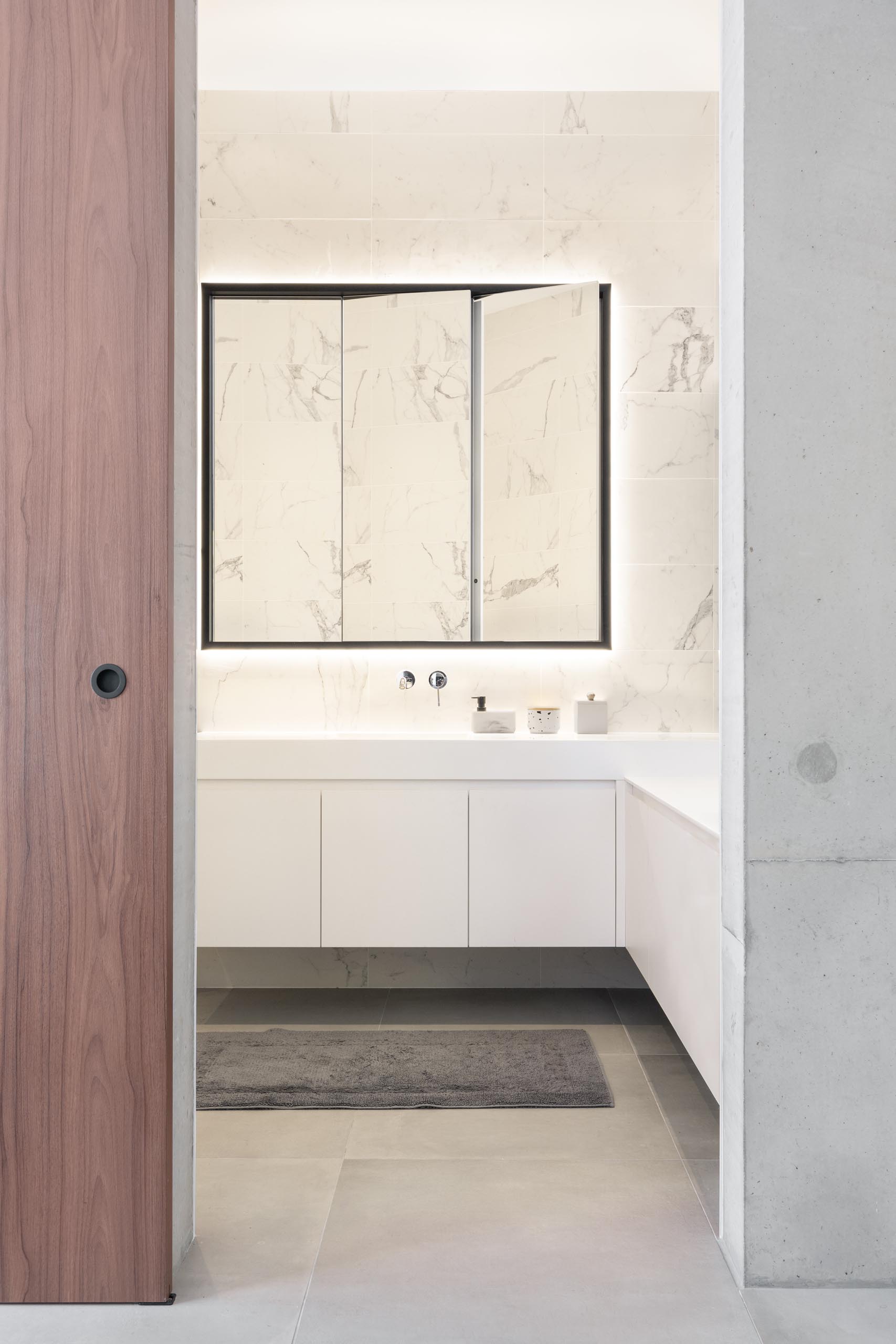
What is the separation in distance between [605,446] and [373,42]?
144 cm

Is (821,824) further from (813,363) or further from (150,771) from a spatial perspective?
(150,771)

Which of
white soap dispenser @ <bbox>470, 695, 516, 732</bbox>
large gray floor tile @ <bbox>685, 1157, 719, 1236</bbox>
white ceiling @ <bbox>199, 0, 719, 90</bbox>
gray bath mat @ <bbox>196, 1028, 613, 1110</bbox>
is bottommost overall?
gray bath mat @ <bbox>196, 1028, 613, 1110</bbox>

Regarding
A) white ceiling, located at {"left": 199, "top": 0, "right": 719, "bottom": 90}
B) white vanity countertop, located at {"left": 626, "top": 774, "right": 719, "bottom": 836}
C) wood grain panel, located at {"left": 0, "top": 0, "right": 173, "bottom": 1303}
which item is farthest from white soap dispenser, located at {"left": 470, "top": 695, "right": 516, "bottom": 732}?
white ceiling, located at {"left": 199, "top": 0, "right": 719, "bottom": 90}

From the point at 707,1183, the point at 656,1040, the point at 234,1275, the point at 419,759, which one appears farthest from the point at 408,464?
the point at 234,1275

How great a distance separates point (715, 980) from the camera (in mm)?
1892

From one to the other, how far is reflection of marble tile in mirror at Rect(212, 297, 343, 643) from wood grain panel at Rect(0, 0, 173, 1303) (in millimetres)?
1677

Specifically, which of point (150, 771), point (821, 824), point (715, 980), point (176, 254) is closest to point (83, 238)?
point (176, 254)

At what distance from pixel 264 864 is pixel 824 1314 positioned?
5.91ft

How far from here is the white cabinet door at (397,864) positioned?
2.79 meters

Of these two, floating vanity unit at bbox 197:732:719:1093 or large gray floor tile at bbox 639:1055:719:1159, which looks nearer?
large gray floor tile at bbox 639:1055:719:1159

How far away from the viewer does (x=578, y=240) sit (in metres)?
3.19

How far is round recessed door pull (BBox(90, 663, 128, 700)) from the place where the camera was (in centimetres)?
150

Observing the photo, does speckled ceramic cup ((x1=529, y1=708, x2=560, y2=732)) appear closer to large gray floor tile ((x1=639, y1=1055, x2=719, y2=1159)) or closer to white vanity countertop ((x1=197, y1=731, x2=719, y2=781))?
white vanity countertop ((x1=197, y1=731, x2=719, y2=781))

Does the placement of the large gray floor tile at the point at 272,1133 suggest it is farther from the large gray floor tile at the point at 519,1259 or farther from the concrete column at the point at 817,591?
the concrete column at the point at 817,591
